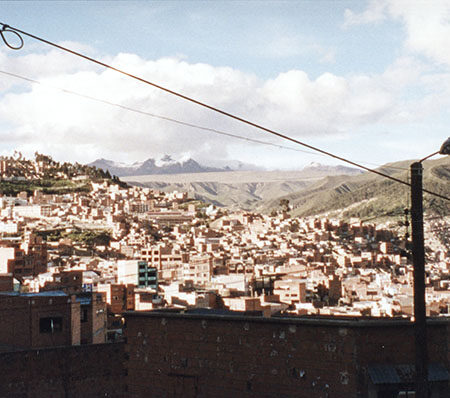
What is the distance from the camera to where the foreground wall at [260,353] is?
Result: 11086 mm

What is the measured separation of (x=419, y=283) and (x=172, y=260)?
7060 cm

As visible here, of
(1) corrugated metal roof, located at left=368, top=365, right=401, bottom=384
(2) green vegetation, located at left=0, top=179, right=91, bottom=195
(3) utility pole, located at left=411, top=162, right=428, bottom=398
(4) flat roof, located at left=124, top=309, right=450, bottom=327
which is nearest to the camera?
(3) utility pole, located at left=411, top=162, right=428, bottom=398

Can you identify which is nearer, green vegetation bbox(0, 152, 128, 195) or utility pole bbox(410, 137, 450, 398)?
utility pole bbox(410, 137, 450, 398)

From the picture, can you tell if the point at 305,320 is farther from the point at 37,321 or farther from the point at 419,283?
the point at 37,321

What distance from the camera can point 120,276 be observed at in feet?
189

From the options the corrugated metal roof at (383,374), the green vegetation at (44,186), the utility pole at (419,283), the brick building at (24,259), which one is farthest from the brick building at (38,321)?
the green vegetation at (44,186)

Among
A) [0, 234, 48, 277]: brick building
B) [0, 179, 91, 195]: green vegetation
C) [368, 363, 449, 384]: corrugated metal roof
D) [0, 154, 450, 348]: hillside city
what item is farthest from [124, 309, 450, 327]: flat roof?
[0, 179, 91, 195]: green vegetation

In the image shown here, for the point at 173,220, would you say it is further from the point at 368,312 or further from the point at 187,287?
the point at 368,312

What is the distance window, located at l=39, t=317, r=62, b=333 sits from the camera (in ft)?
90.3

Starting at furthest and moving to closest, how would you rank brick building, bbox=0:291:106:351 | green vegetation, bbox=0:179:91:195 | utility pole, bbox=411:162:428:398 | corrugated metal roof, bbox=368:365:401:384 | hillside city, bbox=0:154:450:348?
green vegetation, bbox=0:179:91:195 → hillside city, bbox=0:154:450:348 → brick building, bbox=0:291:106:351 → corrugated metal roof, bbox=368:365:401:384 → utility pole, bbox=411:162:428:398

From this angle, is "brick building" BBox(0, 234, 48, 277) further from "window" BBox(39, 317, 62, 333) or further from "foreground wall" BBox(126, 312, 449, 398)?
"foreground wall" BBox(126, 312, 449, 398)

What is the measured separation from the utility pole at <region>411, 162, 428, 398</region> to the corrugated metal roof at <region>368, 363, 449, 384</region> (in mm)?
1622

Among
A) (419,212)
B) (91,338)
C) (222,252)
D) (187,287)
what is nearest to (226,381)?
(419,212)

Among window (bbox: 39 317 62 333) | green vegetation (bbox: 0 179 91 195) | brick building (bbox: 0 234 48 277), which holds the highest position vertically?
green vegetation (bbox: 0 179 91 195)
